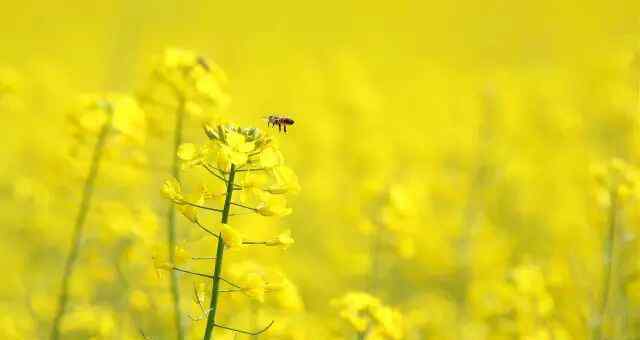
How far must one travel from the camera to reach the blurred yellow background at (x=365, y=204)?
3451mm

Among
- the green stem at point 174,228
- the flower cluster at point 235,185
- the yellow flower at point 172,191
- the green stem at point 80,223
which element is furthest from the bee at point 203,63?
the yellow flower at point 172,191

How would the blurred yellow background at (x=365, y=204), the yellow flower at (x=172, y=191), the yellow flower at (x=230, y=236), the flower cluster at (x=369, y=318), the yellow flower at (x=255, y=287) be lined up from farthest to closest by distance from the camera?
the blurred yellow background at (x=365, y=204) → the flower cluster at (x=369, y=318) → the yellow flower at (x=255, y=287) → the yellow flower at (x=172, y=191) → the yellow flower at (x=230, y=236)

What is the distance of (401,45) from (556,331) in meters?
15.3

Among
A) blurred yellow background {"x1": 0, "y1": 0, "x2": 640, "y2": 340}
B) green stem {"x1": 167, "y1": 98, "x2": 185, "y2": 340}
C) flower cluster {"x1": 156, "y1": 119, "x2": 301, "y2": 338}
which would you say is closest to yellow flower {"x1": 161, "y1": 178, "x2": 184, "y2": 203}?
flower cluster {"x1": 156, "y1": 119, "x2": 301, "y2": 338}

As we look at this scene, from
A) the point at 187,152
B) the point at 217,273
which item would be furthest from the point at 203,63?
the point at 217,273

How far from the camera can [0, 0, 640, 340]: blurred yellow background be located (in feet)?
11.3

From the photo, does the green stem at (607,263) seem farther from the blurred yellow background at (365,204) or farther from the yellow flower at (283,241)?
the yellow flower at (283,241)

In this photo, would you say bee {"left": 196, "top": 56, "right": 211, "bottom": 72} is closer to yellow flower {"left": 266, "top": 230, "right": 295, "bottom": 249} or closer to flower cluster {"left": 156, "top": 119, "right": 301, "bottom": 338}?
flower cluster {"left": 156, "top": 119, "right": 301, "bottom": 338}

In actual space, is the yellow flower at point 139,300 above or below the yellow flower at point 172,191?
below

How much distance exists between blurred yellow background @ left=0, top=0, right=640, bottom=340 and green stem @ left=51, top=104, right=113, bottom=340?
0.05 metres

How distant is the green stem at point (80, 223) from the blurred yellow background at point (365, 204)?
0.16ft

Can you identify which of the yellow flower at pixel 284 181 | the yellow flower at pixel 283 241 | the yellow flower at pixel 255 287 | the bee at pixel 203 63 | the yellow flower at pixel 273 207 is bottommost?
the yellow flower at pixel 255 287

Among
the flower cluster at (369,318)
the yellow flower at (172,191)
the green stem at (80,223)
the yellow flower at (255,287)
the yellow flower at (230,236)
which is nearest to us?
the yellow flower at (230,236)

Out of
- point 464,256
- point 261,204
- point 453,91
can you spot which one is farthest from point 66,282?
point 453,91
